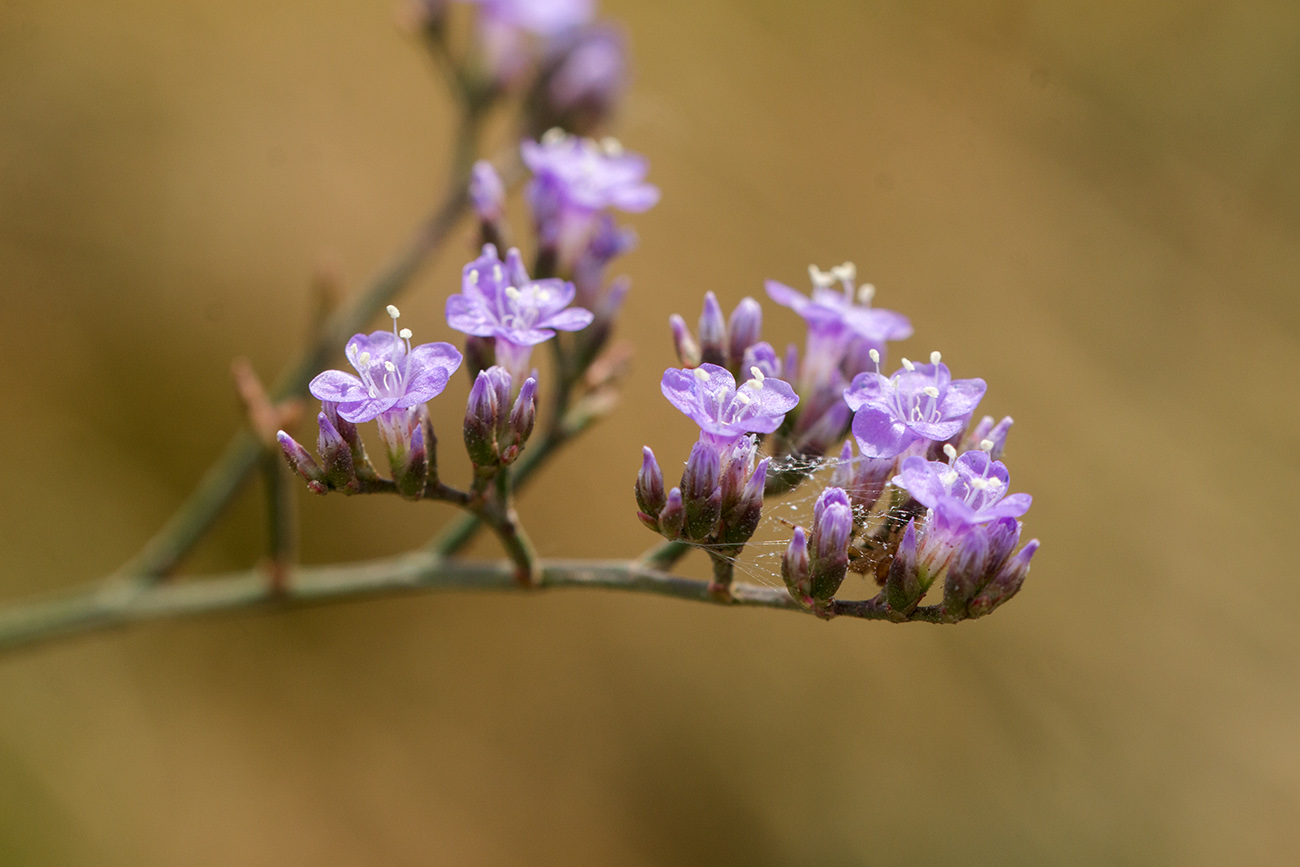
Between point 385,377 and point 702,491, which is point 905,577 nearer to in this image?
point 702,491

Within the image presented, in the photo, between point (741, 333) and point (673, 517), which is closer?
point (673, 517)

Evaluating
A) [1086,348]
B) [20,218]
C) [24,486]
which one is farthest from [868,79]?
[24,486]

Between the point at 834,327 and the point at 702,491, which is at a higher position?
the point at 834,327

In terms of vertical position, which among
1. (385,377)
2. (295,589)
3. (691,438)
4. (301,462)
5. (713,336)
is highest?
(713,336)

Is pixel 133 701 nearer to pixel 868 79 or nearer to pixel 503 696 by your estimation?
pixel 503 696

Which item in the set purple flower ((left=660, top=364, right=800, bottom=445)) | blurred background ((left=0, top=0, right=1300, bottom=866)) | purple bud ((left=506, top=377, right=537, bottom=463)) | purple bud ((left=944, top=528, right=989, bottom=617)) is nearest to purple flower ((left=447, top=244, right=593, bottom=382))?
purple bud ((left=506, top=377, right=537, bottom=463))

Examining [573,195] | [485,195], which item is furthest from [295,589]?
[573,195]

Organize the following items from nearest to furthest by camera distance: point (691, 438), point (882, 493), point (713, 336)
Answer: point (882, 493) → point (713, 336) → point (691, 438)

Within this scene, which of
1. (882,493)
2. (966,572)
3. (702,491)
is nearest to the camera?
(966,572)
